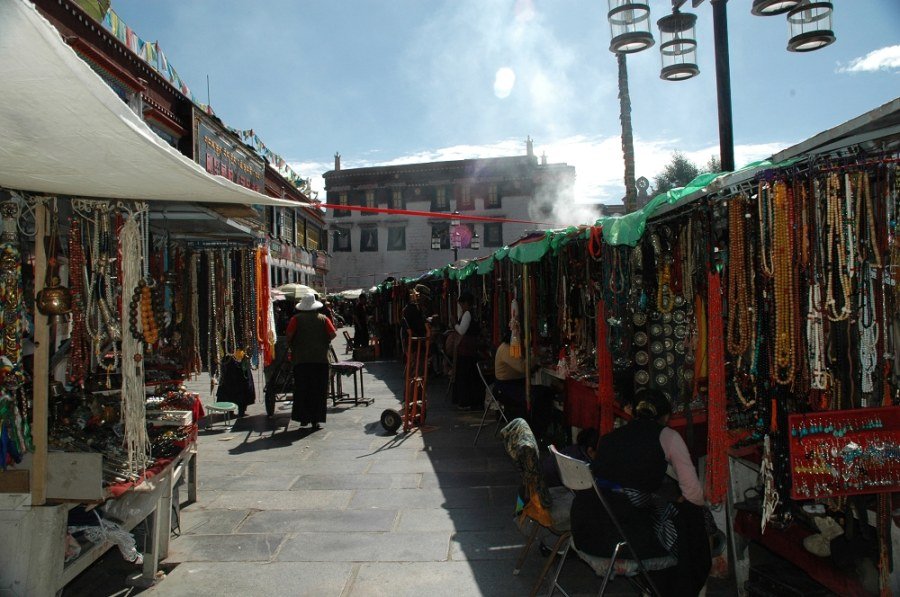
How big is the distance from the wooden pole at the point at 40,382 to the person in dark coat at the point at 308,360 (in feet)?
15.0

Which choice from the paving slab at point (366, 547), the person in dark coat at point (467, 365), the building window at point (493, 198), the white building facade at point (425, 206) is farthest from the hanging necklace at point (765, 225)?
the building window at point (493, 198)

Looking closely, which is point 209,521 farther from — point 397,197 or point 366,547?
point 397,197

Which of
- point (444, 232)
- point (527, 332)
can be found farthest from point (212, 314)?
point (444, 232)

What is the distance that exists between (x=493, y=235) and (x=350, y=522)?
116 feet

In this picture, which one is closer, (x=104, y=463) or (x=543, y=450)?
(x=104, y=463)

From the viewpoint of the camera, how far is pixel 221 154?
40.7ft

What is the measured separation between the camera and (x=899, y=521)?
2859mm

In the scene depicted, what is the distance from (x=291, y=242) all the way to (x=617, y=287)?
2333 cm

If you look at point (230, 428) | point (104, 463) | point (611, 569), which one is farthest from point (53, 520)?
point (230, 428)

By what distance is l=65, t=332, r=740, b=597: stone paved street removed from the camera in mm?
3703

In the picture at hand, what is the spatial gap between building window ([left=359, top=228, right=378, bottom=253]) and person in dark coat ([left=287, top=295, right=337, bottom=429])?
1255 inches

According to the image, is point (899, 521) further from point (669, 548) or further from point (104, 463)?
point (104, 463)

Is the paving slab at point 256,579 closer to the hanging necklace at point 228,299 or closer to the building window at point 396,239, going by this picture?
the hanging necklace at point 228,299

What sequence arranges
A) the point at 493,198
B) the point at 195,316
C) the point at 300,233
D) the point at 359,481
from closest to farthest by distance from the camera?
the point at 195,316, the point at 359,481, the point at 300,233, the point at 493,198
